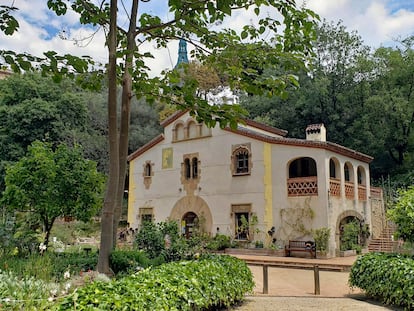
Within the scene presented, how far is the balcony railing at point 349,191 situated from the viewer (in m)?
20.1

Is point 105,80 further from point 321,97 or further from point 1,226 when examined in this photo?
point 321,97

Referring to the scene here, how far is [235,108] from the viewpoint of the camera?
19.6ft

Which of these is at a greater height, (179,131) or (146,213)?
(179,131)

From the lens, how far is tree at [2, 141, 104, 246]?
10719mm

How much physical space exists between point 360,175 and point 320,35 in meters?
12.7

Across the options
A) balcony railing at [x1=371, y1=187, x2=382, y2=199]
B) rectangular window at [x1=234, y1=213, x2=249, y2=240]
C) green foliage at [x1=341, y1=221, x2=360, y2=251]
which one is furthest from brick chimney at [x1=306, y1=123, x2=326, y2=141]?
rectangular window at [x1=234, y1=213, x2=249, y2=240]

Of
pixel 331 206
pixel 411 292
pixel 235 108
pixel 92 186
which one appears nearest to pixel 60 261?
pixel 92 186

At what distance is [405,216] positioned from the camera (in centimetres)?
791

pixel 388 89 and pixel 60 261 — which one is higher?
pixel 388 89

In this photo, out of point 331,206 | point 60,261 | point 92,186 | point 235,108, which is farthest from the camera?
point 331,206

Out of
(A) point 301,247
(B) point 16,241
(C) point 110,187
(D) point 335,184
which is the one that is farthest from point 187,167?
(C) point 110,187

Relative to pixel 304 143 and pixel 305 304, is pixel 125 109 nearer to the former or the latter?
pixel 305 304

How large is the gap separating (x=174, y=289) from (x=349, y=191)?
1707cm

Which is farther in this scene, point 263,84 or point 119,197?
point 119,197
